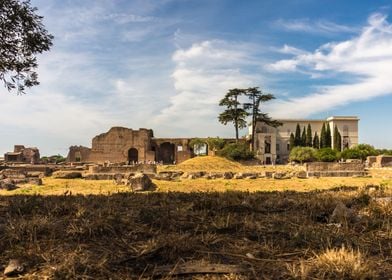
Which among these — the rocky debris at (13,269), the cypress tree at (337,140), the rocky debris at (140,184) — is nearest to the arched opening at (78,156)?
the cypress tree at (337,140)

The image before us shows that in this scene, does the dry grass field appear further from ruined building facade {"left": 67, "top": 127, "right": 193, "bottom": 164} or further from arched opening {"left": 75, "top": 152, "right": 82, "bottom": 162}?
arched opening {"left": 75, "top": 152, "right": 82, "bottom": 162}

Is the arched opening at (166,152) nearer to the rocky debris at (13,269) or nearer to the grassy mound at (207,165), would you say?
the grassy mound at (207,165)

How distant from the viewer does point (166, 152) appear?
66750 millimetres

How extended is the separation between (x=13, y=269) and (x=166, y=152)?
6453cm

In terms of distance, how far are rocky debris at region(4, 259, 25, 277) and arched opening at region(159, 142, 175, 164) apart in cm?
6383

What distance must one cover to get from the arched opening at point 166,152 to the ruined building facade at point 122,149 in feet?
7.71

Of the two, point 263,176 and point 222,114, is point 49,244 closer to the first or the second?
point 263,176

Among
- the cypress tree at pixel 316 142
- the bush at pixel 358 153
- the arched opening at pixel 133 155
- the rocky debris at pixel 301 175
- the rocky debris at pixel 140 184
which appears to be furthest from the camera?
the cypress tree at pixel 316 142

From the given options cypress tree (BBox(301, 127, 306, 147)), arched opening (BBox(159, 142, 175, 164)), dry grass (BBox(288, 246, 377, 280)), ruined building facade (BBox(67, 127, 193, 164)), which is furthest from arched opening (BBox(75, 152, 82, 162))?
dry grass (BBox(288, 246, 377, 280))

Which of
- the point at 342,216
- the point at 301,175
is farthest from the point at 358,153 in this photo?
the point at 342,216

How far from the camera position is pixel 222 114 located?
58375 millimetres

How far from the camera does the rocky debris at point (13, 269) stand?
2346mm

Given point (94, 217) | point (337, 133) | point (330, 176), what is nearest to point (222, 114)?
point (337, 133)

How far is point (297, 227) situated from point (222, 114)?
55.3 metres
